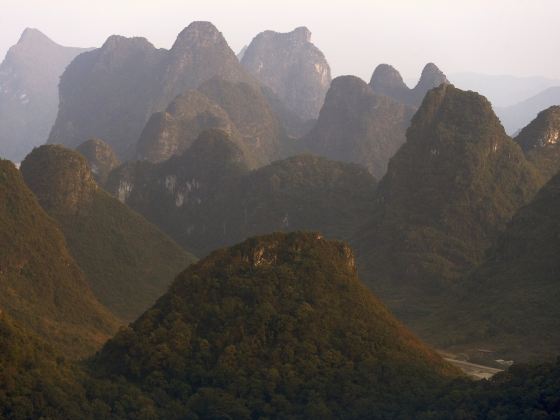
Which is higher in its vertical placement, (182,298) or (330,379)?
(182,298)

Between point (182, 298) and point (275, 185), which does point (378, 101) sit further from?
point (182, 298)

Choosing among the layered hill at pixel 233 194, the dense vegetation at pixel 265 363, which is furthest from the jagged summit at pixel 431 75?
the dense vegetation at pixel 265 363

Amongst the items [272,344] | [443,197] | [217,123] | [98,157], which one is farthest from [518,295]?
[217,123]

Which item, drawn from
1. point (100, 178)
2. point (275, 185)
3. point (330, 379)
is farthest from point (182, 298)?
point (100, 178)

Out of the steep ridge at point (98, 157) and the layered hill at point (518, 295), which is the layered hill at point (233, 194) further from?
the layered hill at point (518, 295)

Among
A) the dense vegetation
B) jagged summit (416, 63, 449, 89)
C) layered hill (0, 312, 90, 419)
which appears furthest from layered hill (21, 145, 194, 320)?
jagged summit (416, 63, 449, 89)

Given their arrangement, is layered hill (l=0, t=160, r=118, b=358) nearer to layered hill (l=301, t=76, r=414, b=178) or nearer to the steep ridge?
the steep ridge

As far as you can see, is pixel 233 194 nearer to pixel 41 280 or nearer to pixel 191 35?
pixel 41 280
